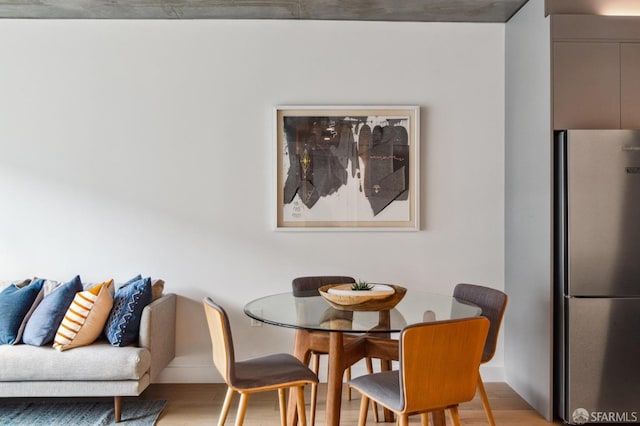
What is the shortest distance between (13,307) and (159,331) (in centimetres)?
90

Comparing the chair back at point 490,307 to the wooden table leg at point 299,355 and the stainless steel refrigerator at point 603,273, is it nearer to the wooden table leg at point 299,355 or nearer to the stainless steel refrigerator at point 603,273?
the stainless steel refrigerator at point 603,273

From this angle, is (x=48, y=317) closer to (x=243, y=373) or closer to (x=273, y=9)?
A: (x=243, y=373)

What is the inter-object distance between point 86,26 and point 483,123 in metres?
3.02

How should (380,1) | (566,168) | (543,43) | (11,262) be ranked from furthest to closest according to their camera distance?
(11,262) → (380,1) → (543,43) → (566,168)

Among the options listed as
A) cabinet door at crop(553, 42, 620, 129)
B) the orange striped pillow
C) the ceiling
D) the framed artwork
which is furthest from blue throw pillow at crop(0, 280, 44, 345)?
cabinet door at crop(553, 42, 620, 129)

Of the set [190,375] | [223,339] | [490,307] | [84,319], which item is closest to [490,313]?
[490,307]

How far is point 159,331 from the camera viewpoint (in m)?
3.37

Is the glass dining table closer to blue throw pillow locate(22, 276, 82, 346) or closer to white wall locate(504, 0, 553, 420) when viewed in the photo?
white wall locate(504, 0, 553, 420)

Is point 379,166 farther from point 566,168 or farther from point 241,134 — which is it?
point 566,168

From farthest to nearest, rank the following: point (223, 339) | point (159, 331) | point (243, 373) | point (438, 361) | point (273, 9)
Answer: point (273, 9), point (159, 331), point (243, 373), point (223, 339), point (438, 361)

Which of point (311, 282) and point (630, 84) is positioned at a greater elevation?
point (630, 84)

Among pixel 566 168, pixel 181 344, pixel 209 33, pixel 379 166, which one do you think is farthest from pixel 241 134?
pixel 566 168

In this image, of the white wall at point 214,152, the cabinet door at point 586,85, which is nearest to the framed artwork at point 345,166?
the white wall at point 214,152

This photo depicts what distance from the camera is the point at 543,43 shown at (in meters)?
3.22
